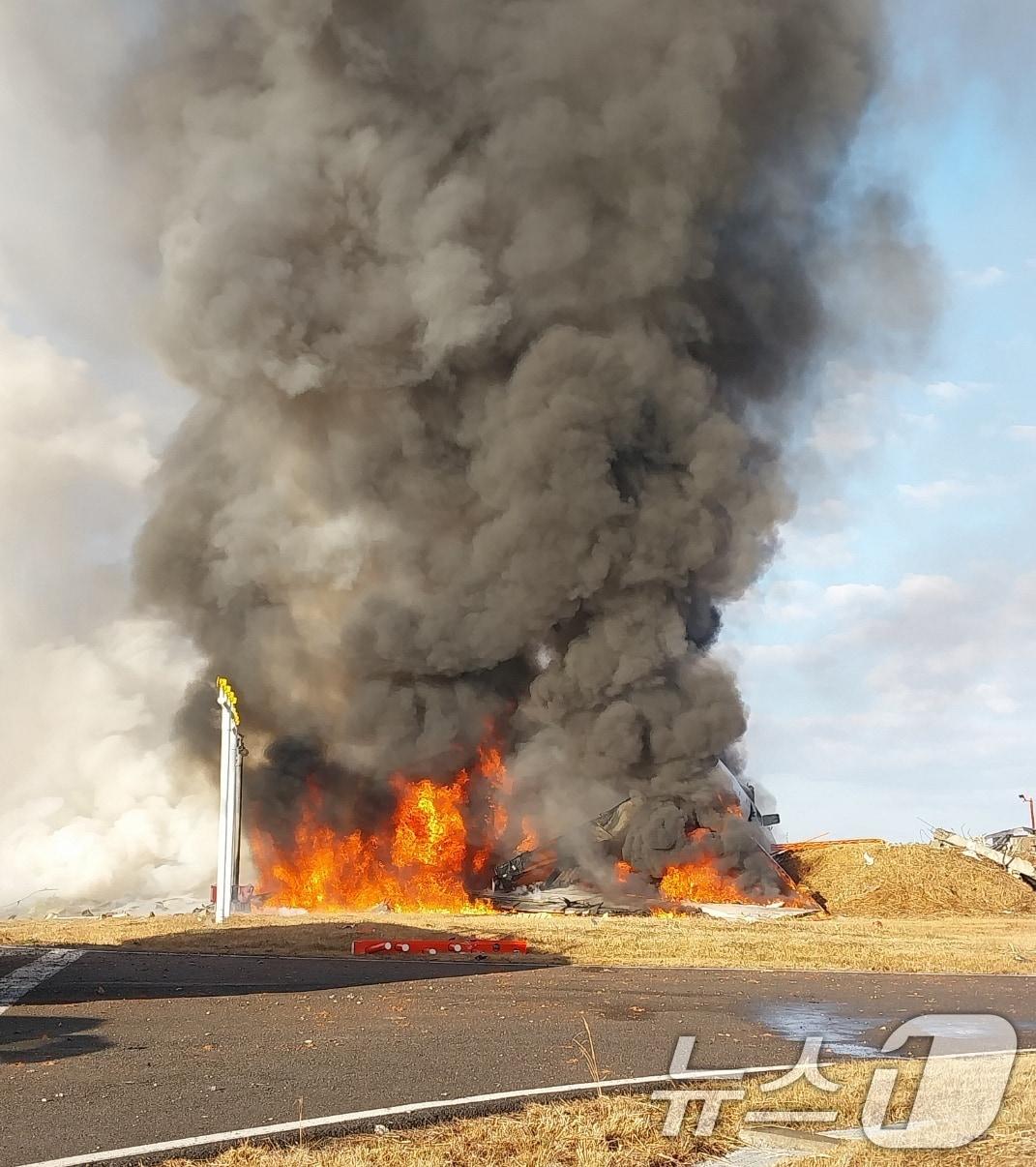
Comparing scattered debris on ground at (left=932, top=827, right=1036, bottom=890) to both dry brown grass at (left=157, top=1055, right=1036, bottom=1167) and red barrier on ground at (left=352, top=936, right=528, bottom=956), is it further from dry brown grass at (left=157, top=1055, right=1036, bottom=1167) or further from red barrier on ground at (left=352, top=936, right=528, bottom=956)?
dry brown grass at (left=157, top=1055, right=1036, bottom=1167)

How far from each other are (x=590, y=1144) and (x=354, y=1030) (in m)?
5.01

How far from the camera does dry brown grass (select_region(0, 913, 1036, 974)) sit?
63.9 feet

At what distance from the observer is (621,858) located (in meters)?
35.0

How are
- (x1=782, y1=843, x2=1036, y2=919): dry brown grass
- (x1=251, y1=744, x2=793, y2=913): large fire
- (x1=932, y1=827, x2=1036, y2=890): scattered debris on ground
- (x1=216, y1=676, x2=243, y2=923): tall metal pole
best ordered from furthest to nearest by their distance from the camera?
(x1=932, y1=827, x2=1036, y2=890): scattered debris on ground < (x1=251, y1=744, x2=793, y2=913): large fire < (x1=782, y1=843, x2=1036, y2=919): dry brown grass < (x1=216, y1=676, x2=243, y2=923): tall metal pole

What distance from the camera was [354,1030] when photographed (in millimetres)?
10789

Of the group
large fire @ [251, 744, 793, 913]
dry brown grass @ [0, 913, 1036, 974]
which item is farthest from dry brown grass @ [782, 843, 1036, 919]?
large fire @ [251, 744, 793, 913]

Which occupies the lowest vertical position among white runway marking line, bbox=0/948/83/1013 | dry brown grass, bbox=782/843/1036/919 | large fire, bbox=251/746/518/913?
dry brown grass, bbox=782/843/1036/919

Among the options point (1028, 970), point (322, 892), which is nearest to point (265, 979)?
point (1028, 970)

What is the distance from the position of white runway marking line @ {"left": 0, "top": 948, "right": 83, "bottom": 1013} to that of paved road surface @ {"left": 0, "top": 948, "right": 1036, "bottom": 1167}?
0.19 metres

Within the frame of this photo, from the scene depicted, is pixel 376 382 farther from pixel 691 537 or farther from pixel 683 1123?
pixel 683 1123

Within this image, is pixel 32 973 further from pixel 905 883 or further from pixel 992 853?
pixel 992 853

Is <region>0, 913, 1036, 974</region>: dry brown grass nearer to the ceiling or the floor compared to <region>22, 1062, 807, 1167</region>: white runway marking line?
nearer to the floor

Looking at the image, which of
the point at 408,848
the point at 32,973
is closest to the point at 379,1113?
the point at 32,973

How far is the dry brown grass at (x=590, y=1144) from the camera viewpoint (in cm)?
605
